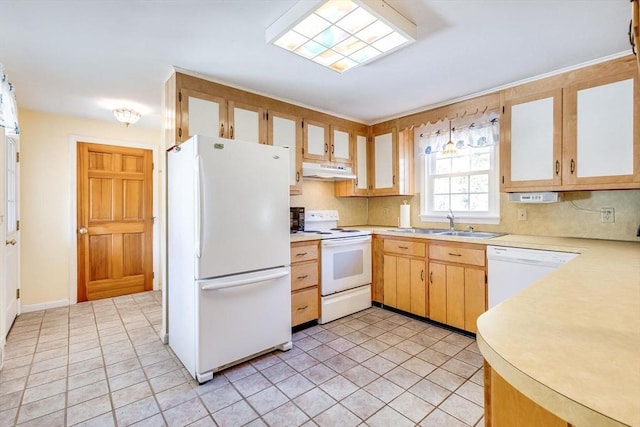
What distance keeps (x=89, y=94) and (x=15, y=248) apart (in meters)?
1.87

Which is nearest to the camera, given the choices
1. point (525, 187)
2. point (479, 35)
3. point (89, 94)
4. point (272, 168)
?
point (479, 35)

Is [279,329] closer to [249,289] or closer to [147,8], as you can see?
[249,289]

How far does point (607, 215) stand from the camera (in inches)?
96.7

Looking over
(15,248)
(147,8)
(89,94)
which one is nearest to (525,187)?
(147,8)

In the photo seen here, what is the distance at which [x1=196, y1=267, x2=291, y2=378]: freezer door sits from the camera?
6.88 ft

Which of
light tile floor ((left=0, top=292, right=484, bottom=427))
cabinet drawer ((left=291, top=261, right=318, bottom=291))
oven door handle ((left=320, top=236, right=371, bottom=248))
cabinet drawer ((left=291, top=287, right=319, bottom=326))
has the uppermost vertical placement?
oven door handle ((left=320, top=236, right=371, bottom=248))

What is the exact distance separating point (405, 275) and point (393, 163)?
139cm

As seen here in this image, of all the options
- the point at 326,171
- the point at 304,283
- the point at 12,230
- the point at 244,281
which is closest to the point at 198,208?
the point at 244,281

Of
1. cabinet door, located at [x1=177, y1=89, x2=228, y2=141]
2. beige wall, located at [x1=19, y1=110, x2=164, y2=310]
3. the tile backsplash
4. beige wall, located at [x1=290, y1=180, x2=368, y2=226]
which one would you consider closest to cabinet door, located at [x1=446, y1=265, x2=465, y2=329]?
the tile backsplash

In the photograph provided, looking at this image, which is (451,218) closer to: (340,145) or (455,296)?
(455,296)

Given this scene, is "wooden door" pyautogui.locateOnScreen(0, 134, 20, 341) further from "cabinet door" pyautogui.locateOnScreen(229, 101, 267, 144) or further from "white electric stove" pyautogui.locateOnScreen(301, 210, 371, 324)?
"white electric stove" pyautogui.locateOnScreen(301, 210, 371, 324)

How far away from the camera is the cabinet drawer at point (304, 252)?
282 cm

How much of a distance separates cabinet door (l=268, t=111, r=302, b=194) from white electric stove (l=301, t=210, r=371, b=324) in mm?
575

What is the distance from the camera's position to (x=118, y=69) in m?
2.52
